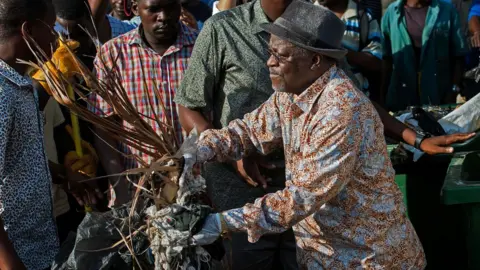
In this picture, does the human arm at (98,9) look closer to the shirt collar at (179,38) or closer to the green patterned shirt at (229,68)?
the shirt collar at (179,38)

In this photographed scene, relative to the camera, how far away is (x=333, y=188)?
3.14 metres

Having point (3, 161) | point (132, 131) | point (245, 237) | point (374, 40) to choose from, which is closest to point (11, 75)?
point (3, 161)

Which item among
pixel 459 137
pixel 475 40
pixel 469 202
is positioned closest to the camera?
pixel 469 202

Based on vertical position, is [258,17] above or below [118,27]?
above

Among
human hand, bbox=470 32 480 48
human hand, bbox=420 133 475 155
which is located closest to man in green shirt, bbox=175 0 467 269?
human hand, bbox=420 133 475 155

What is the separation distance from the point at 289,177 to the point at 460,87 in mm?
4873

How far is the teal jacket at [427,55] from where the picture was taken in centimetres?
765

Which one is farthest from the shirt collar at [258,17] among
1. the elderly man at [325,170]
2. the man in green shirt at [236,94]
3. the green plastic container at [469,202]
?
the green plastic container at [469,202]

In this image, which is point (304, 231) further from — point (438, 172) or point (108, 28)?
point (108, 28)

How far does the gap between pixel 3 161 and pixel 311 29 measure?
130 cm

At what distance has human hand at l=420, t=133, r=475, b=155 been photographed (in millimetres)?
3984

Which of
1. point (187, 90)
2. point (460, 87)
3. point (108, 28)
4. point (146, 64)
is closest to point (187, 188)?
point (187, 90)

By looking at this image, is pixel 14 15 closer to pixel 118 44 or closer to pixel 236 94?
pixel 236 94

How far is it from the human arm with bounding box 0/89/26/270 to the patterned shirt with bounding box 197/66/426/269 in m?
0.76
